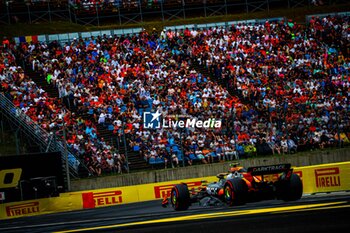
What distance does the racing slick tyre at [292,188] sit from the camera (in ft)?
41.8

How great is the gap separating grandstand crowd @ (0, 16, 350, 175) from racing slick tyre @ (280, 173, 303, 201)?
33.9 ft

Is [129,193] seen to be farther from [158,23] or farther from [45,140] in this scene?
[158,23]

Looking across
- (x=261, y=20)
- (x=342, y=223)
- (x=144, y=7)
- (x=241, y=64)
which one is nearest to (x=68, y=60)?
(x=241, y=64)

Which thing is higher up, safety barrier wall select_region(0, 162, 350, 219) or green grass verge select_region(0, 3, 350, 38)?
green grass verge select_region(0, 3, 350, 38)

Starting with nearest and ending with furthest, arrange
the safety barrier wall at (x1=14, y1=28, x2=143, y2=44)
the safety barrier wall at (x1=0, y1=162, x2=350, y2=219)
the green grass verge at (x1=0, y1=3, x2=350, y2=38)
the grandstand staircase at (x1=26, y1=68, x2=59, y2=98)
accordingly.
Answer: the safety barrier wall at (x1=0, y1=162, x2=350, y2=219) → the grandstand staircase at (x1=26, y1=68, x2=59, y2=98) → the safety barrier wall at (x1=14, y1=28, x2=143, y2=44) → the green grass verge at (x1=0, y1=3, x2=350, y2=38)

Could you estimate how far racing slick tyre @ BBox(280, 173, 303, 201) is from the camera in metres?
12.7

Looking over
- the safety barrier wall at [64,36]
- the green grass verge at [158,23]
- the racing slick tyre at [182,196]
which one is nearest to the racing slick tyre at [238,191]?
the racing slick tyre at [182,196]

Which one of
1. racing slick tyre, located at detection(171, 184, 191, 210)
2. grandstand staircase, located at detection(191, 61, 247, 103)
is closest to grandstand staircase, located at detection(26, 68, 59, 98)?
grandstand staircase, located at detection(191, 61, 247, 103)

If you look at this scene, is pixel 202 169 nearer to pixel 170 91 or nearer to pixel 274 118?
pixel 274 118

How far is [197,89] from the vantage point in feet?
93.6

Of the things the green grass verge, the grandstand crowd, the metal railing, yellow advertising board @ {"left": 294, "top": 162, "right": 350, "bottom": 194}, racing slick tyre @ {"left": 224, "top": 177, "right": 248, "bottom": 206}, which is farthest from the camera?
the green grass verge

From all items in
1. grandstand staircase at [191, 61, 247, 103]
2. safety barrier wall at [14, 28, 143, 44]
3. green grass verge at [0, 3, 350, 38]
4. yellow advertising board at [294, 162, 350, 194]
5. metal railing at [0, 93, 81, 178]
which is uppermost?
green grass verge at [0, 3, 350, 38]

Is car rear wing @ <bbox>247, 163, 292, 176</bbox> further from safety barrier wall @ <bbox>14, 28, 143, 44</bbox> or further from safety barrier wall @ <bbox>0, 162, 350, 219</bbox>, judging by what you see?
safety barrier wall @ <bbox>14, 28, 143, 44</bbox>

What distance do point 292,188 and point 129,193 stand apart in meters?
11.0
